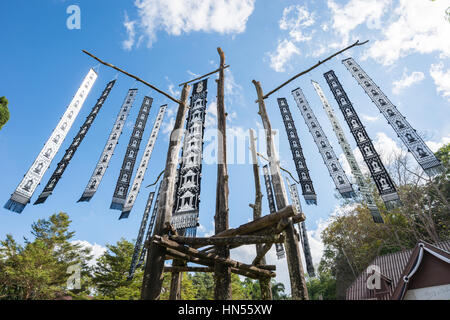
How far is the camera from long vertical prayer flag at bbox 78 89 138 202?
10115mm

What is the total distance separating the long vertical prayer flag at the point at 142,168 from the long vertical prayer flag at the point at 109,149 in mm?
1573

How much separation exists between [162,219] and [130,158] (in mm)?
7802

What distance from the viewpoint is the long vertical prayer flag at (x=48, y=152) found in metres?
8.50

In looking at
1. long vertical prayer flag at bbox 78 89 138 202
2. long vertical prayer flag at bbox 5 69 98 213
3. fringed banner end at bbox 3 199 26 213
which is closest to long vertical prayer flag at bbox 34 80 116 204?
long vertical prayer flag at bbox 5 69 98 213

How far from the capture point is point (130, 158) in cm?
1164

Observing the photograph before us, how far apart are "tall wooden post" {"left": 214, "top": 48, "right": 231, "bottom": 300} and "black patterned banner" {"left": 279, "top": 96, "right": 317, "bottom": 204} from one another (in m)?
5.75

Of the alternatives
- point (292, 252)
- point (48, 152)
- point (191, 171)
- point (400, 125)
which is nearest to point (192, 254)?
point (292, 252)

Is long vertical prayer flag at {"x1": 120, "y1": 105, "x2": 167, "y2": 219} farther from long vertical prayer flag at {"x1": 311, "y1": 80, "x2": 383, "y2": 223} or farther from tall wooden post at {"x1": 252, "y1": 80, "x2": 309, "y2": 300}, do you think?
long vertical prayer flag at {"x1": 311, "y1": 80, "x2": 383, "y2": 223}

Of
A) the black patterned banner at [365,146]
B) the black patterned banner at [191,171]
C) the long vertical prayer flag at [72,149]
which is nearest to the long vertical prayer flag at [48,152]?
the long vertical prayer flag at [72,149]

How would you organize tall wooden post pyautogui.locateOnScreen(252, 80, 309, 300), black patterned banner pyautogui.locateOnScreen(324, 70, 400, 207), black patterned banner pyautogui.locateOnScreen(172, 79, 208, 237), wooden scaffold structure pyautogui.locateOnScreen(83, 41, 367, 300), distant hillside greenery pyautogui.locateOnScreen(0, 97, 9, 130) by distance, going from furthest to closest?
1. distant hillside greenery pyautogui.locateOnScreen(0, 97, 9, 130)
2. black patterned banner pyautogui.locateOnScreen(324, 70, 400, 207)
3. black patterned banner pyautogui.locateOnScreen(172, 79, 208, 237)
4. wooden scaffold structure pyautogui.locateOnScreen(83, 41, 367, 300)
5. tall wooden post pyautogui.locateOnScreen(252, 80, 309, 300)

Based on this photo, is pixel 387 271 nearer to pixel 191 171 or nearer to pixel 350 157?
pixel 350 157
